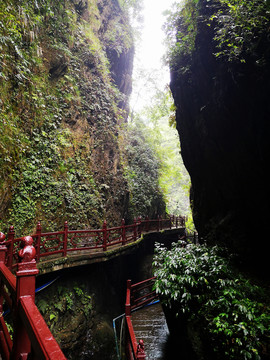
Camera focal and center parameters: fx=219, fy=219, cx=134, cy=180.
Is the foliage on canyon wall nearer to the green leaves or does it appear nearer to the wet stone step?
the wet stone step

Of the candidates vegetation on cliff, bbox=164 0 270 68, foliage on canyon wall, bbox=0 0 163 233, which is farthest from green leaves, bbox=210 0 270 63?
foliage on canyon wall, bbox=0 0 163 233

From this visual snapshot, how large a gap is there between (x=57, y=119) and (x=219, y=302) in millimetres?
9409

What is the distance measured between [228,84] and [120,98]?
11.8 meters

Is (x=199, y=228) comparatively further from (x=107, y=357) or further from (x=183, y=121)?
(x=107, y=357)

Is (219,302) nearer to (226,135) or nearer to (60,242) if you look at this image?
(60,242)

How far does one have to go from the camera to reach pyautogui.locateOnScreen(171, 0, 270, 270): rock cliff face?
241 inches

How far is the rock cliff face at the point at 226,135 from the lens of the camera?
6121 millimetres

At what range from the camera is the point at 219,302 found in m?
4.51

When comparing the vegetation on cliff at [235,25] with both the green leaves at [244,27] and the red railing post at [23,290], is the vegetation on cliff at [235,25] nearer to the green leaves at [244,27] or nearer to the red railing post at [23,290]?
the green leaves at [244,27]

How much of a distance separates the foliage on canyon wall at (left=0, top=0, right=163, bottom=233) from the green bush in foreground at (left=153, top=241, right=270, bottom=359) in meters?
5.01

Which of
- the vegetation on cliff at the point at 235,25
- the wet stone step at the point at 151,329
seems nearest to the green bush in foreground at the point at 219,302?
the wet stone step at the point at 151,329

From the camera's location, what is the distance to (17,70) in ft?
25.2

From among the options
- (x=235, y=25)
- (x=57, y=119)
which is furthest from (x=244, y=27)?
(x=57, y=119)

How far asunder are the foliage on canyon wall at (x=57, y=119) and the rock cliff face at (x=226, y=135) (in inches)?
197
